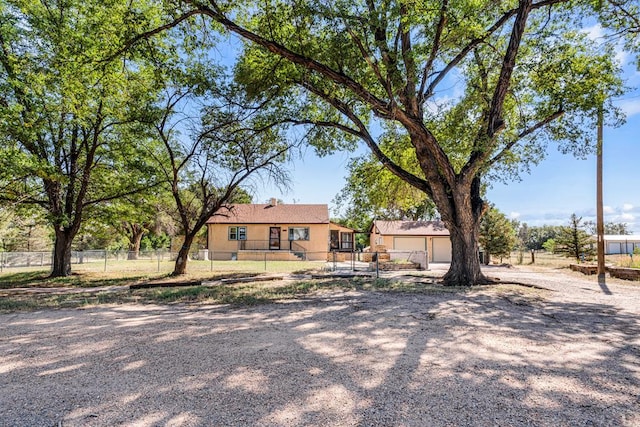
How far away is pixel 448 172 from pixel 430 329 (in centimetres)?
644

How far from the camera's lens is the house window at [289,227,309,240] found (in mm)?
29969

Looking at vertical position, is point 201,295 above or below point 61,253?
below

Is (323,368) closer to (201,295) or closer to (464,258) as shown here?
(201,295)

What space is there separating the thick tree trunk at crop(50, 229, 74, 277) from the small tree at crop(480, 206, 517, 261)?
2584cm

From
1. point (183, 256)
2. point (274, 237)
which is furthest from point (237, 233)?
point (183, 256)

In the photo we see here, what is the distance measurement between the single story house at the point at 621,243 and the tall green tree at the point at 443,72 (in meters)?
42.4

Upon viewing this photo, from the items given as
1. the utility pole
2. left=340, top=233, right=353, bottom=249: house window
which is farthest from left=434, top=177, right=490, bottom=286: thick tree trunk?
left=340, top=233, right=353, bottom=249: house window

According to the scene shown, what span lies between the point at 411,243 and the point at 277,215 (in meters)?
11.9

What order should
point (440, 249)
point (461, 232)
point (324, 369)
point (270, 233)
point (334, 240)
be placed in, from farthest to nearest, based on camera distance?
point (334, 240), point (440, 249), point (270, 233), point (461, 232), point (324, 369)

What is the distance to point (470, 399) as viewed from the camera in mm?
3047

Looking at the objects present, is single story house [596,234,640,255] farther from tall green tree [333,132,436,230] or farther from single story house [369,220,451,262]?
tall green tree [333,132,436,230]

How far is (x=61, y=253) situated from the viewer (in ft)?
49.6

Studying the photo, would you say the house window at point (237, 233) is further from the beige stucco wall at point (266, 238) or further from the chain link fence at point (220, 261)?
Answer: the chain link fence at point (220, 261)

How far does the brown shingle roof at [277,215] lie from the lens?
97.8ft
